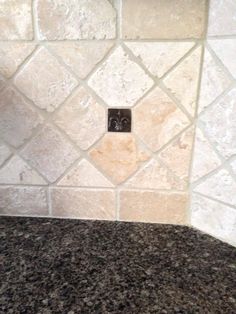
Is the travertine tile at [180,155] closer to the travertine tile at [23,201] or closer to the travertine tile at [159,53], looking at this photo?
the travertine tile at [159,53]

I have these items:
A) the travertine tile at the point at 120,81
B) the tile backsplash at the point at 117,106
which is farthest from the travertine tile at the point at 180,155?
the travertine tile at the point at 120,81

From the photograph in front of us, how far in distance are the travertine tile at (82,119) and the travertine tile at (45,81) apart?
21mm

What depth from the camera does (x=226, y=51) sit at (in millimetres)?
553

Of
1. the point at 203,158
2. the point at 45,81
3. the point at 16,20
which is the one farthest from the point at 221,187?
the point at 16,20

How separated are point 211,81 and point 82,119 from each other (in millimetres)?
270

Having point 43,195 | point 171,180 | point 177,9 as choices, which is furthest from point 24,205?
point 177,9

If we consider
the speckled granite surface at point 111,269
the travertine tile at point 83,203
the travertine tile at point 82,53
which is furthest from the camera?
the travertine tile at point 83,203

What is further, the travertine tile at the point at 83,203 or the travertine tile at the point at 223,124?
the travertine tile at the point at 83,203

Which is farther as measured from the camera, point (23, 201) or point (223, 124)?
point (23, 201)

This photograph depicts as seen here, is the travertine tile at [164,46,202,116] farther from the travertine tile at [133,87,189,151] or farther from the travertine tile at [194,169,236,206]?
the travertine tile at [194,169,236,206]

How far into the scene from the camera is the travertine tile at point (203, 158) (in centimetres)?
62

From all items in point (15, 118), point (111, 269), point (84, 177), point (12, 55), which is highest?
point (12, 55)

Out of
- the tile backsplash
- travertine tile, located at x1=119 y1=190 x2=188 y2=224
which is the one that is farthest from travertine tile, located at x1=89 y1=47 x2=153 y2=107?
travertine tile, located at x1=119 y1=190 x2=188 y2=224

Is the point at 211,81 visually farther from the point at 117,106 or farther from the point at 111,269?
the point at 111,269
